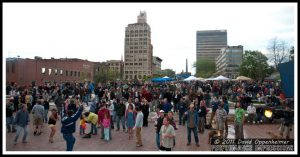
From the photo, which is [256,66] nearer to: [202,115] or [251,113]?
[251,113]

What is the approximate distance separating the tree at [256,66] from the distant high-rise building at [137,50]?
75.8 meters

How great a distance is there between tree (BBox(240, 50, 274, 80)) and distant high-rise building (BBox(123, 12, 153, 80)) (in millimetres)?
75846

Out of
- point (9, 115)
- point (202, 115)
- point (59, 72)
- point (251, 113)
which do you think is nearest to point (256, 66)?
point (59, 72)

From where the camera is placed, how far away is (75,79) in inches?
3174

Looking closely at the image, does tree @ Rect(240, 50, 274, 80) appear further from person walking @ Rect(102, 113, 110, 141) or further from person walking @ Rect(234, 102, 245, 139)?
person walking @ Rect(102, 113, 110, 141)

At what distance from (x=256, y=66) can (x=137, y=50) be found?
83580 mm

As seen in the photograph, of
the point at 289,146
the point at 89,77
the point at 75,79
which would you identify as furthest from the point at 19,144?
the point at 89,77

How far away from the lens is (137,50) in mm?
146750

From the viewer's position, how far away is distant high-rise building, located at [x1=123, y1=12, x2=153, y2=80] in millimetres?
143375

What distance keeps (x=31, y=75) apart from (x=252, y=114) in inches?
2126

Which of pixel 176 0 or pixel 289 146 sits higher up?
pixel 176 0

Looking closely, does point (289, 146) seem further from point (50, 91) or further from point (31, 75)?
point (31, 75)

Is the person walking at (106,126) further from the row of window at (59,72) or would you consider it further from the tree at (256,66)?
the tree at (256,66)

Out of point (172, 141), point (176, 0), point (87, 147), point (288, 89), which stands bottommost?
point (87, 147)
